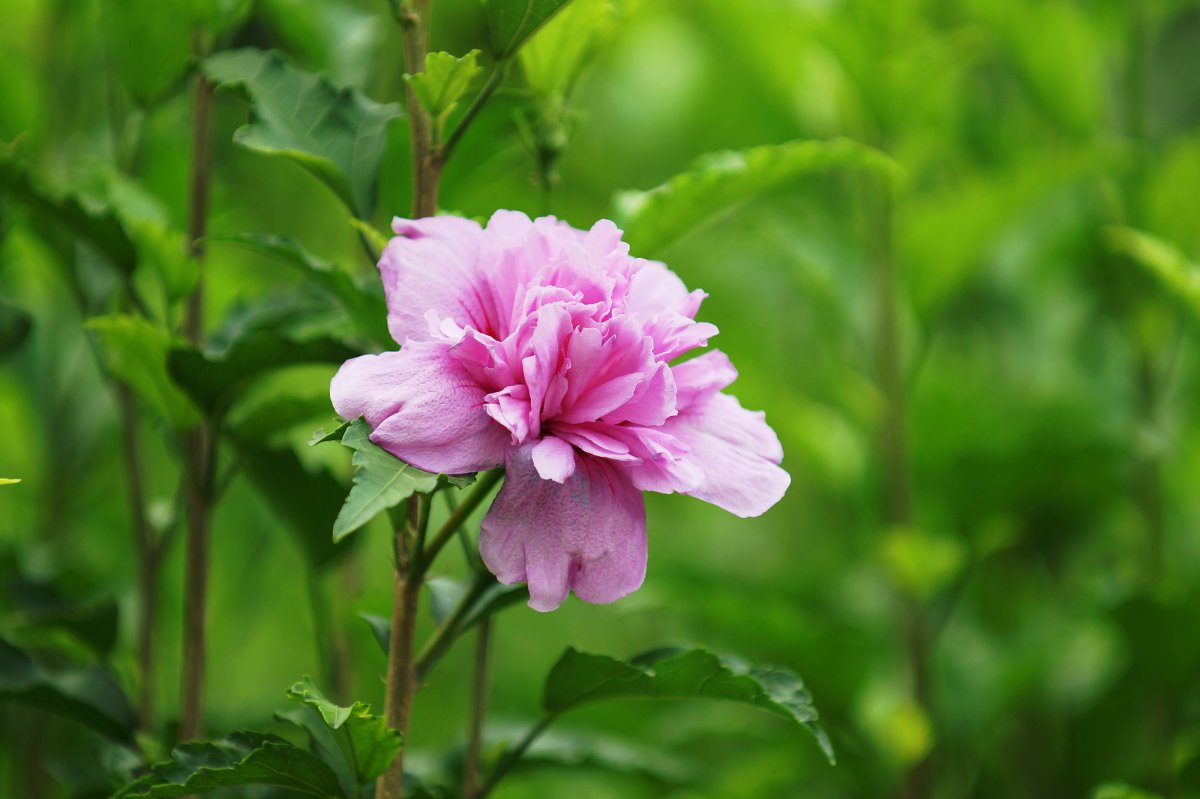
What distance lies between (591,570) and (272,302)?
343 mm

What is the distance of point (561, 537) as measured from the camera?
514mm

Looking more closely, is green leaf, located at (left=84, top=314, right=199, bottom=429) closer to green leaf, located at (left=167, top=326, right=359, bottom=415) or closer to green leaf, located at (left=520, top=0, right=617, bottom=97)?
green leaf, located at (left=167, top=326, right=359, bottom=415)

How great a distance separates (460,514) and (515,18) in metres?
0.23

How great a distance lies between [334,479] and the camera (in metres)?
0.73

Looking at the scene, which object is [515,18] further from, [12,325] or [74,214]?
[12,325]

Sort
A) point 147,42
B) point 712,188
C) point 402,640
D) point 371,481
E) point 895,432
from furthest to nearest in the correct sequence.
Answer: point 895,432, point 147,42, point 712,188, point 402,640, point 371,481

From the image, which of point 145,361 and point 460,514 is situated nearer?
point 460,514

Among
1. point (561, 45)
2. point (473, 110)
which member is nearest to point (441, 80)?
point (473, 110)

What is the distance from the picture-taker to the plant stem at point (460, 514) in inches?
21.9

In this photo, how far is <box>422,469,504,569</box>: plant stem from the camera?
56cm

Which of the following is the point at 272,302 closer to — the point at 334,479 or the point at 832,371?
the point at 334,479

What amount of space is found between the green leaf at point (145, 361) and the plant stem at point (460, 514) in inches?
8.0

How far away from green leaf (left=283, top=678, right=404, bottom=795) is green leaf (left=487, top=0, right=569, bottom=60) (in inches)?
12.0

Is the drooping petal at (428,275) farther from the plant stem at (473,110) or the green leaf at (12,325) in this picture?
the green leaf at (12,325)
